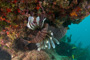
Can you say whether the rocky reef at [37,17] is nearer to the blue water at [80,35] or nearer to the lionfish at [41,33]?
the lionfish at [41,33]

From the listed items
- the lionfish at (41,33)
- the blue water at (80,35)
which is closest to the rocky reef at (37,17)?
the lionfish at (41,33)

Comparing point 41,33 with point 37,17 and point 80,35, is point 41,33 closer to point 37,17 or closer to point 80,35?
point 37,17

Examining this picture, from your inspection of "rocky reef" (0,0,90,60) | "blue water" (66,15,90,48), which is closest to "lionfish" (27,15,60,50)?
"rocky reef" (0,0,90,60)

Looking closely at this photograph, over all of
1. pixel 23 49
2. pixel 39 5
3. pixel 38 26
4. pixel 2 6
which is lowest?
pixel 23 49

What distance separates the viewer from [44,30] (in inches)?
130

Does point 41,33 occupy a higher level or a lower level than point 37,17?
lower

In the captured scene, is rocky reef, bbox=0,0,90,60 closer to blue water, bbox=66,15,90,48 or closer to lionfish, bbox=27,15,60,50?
lionfish, bbox=27,15,60,50

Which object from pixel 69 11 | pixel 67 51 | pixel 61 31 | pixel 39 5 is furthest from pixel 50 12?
pixel 67 51

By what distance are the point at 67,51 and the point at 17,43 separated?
18.5 ft

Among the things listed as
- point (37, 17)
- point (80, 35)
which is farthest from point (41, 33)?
point (80, 35)

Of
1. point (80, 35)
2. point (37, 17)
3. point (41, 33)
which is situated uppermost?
point (80, 35)

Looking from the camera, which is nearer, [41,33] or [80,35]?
[41,33]

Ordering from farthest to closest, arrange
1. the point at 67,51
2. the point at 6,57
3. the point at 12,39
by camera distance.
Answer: the point at 67,51 → the point at 6,57 → the point at 12,39

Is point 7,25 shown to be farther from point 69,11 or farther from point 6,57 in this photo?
point 6,57
